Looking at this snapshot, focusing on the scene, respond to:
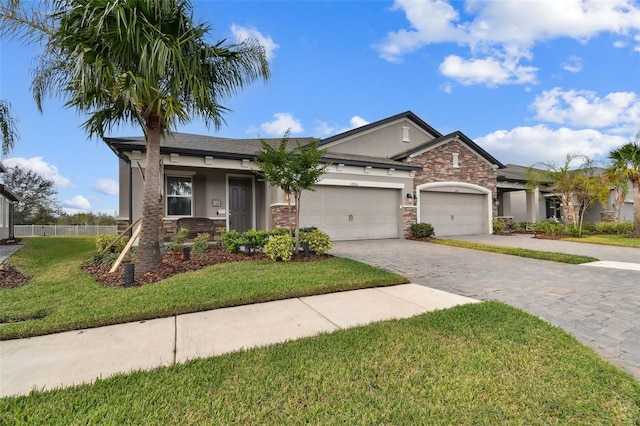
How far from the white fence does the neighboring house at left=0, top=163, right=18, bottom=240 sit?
485 centimetres

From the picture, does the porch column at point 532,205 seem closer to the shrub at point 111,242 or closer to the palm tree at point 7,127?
the shrub at point 111,242

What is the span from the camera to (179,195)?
11523 mm

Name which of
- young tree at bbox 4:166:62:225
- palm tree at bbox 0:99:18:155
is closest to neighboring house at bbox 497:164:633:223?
palm tree at bbox 0:99:18:155

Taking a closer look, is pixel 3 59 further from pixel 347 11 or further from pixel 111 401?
pixel 347 11

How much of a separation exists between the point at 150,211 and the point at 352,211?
810 cm

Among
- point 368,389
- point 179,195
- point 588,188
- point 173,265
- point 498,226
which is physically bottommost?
point 368,389

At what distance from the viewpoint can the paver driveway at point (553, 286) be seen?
134 inches

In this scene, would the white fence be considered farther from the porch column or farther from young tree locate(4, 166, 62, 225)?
the porch column

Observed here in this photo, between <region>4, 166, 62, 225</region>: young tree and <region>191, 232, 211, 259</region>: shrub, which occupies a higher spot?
<region>4, 166, 62, 225</region>: young tree

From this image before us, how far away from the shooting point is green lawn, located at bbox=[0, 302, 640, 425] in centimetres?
201

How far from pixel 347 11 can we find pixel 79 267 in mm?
11117

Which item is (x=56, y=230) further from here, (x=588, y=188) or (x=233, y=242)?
(x=588, y=188)

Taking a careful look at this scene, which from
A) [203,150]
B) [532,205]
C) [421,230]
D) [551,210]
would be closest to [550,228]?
[532,205]

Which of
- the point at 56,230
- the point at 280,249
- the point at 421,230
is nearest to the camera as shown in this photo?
the point at 280,249
